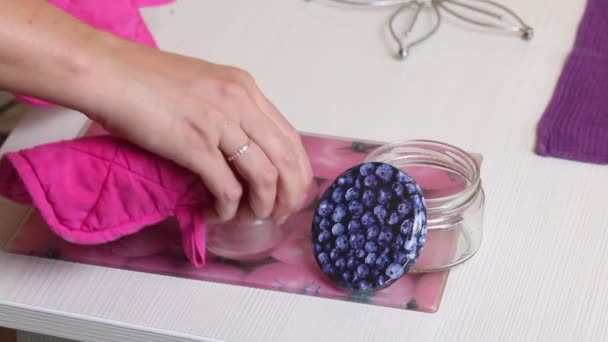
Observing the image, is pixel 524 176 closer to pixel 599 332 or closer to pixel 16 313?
pixel 599 332

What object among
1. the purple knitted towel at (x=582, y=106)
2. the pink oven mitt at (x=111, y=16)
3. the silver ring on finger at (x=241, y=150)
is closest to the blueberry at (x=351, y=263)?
the silver ring on finger at (x=241, y=150)

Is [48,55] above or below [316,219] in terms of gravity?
above

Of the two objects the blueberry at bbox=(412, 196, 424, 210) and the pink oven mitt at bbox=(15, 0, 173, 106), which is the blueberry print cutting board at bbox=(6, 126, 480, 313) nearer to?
the blueberry at bbox=(412, 196, 424, 210)

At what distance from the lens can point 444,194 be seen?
0.75 meters

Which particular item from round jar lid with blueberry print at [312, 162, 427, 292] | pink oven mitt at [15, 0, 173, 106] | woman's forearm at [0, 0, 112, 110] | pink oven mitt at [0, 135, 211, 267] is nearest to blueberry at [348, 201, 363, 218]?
round jar lid with blueberry print at [312, 162, 427, 292]

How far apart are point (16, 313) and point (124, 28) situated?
13.3 inches

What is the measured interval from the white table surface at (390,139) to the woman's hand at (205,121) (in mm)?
96

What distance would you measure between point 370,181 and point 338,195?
0.10 feet

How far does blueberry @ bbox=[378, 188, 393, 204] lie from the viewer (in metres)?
0.69

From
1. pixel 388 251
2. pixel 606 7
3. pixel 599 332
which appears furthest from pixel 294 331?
pixel 606 7

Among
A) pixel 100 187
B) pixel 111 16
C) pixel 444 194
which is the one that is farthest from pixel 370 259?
pixel 111 16

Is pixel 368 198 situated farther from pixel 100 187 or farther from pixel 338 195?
pixel 100 187

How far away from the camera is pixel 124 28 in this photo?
894 millimetres

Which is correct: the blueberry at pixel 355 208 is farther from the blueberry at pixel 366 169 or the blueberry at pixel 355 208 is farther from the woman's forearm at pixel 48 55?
the woman's forearm at pixel 48 55
